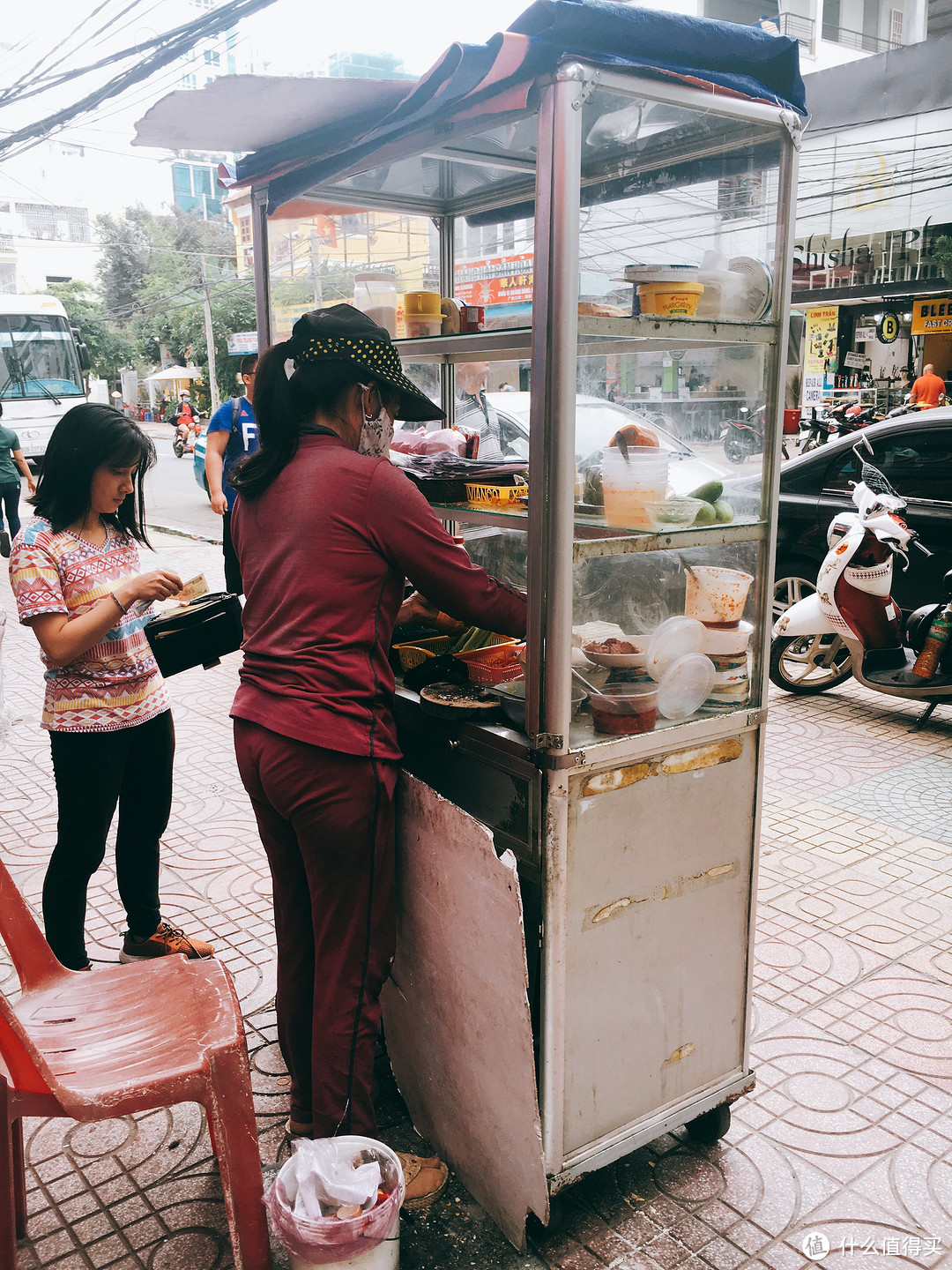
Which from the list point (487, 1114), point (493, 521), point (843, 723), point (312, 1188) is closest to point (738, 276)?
point (493, 521)

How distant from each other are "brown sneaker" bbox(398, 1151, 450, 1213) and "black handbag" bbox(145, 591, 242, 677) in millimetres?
1374

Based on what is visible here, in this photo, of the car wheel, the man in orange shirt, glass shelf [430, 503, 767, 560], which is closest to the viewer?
glass shelf [430, 503, 767, 560]

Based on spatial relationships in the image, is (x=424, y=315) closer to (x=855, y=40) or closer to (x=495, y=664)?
(x=495, y=664)

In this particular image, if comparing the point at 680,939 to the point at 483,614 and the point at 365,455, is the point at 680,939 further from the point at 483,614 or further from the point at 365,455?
the point at 365,455

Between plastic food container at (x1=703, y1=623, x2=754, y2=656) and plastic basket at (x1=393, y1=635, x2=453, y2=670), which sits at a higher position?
plastic food container at (x1=703, y1=623, x2=754, y2=656)

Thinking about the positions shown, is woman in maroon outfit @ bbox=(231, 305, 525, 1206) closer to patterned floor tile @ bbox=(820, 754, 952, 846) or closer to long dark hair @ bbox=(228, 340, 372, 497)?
long dark hair @ bbox=(228, 340, 372, 497)

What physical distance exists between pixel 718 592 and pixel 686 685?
23 cm

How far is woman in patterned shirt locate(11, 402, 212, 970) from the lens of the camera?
2586 mm

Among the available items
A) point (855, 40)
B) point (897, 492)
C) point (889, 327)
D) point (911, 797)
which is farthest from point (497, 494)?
point (855, 40)

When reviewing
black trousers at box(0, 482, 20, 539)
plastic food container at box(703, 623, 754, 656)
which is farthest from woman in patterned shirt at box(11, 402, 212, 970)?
black trousers at box(0, 482, 20, 539)

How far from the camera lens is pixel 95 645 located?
104 inches

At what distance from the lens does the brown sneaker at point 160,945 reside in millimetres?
3111

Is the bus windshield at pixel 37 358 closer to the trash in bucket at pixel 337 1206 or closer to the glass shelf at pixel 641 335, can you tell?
the glass shelf at pixel 641 335

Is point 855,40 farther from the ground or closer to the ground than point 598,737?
farther from the ground
